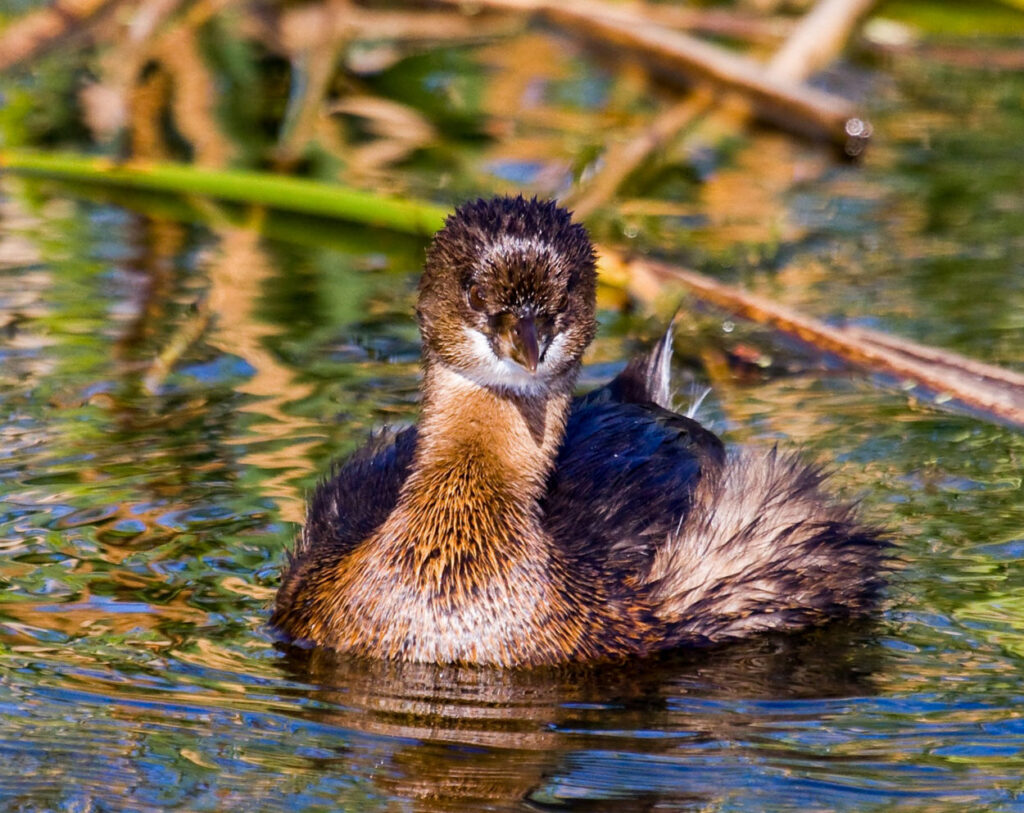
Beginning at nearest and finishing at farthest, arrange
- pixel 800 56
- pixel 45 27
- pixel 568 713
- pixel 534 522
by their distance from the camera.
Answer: pixel 568 713 < pixel 534 522 < pixel 45 27 < pixel 800 56

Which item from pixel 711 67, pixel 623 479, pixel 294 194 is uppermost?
pixel 711 67

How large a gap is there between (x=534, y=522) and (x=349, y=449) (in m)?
1.56

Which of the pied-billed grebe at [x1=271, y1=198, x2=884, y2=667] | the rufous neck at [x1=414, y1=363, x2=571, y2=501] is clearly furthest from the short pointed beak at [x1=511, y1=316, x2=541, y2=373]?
the rufous neck at [x1=414, y1=363, x2=571, y2=501]

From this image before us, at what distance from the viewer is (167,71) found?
12359 millimetres

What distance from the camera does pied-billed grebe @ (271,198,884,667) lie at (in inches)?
218

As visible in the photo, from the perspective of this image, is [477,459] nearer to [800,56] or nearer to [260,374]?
[260,374]

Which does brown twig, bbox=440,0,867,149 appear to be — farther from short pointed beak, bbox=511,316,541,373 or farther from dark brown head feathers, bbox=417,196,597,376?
short pointed beak, bbox=511,316,541,373

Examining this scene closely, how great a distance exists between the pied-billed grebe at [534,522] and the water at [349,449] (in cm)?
14

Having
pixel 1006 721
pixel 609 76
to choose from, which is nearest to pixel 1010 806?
pixel 1006 721

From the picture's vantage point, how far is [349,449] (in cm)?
714

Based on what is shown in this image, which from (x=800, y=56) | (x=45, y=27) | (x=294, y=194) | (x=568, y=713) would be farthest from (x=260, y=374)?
(x=800, y=56)

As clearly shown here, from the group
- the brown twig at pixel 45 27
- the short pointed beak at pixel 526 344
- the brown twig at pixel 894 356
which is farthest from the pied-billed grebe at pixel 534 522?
the brown twig at pixel 45 27

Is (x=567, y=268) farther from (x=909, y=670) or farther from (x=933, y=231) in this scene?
(x=933, y=231)

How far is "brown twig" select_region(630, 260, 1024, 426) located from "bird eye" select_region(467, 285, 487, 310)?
2529mm
